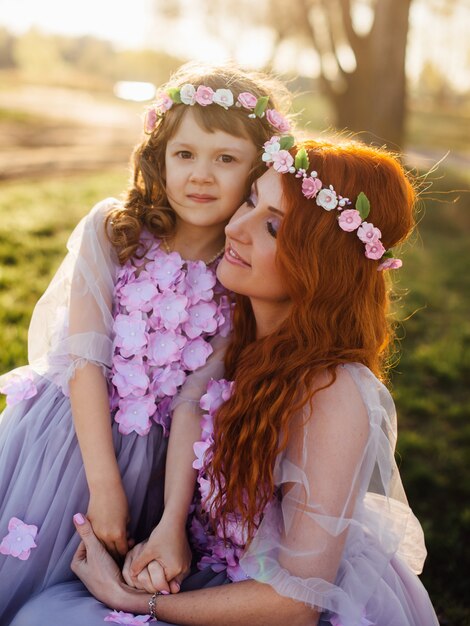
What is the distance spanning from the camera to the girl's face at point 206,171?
2412mm

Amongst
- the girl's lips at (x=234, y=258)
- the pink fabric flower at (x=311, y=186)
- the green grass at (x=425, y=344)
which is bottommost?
the green grass at (x=425, y=344)

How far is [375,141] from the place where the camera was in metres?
9.88

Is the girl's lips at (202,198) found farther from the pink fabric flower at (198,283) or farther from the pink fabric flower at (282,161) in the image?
the pink fabric flower at (282,161)

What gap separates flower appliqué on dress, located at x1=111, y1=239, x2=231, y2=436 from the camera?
2.38 meters

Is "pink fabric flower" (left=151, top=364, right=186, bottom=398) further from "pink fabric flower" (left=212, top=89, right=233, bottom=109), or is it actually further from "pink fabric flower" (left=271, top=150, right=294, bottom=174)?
"pink fabric flower" (left=212, top=89, right=233, bottom=109)

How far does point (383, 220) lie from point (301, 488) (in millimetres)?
837

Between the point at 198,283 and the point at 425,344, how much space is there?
3405 millimetres

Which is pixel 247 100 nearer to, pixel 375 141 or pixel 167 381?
pixel 167 381

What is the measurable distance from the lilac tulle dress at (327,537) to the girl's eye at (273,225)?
1.54 feet

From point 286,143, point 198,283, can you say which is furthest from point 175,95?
point 198,283

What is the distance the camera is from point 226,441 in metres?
2.11

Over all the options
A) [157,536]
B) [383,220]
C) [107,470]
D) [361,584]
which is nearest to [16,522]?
[107,470]

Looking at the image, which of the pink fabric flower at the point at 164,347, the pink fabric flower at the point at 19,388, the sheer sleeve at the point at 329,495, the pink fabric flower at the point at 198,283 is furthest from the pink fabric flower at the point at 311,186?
the pink fabric flower at the point at 19,388

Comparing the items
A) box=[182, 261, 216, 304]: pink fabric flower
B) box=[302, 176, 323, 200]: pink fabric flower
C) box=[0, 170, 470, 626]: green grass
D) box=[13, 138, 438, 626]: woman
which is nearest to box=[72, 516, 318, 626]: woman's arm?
box=[13, 138, 438, 626]: woman
